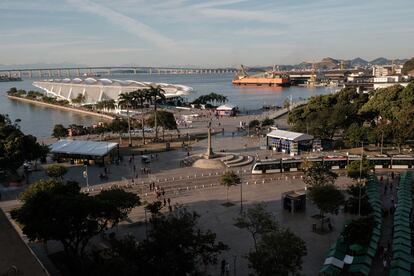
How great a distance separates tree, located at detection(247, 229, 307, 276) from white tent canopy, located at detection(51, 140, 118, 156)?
82.7ft

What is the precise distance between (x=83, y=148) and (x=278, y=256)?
28.3 metres

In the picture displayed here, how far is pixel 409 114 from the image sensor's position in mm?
39219

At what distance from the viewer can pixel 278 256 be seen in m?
13.9

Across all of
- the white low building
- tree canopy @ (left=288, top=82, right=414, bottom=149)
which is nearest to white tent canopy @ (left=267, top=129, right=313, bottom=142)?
tree canopy @ (left=288, top=82, right=414, bottom=149)

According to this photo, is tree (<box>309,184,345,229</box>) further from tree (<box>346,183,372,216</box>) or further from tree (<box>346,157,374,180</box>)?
tree (<box>346,157,374,180</box>)

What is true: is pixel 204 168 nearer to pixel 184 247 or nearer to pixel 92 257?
pixel 92 257

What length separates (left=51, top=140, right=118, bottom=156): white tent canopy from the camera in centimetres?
3709

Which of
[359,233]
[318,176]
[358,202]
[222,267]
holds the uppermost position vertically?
[318,176]

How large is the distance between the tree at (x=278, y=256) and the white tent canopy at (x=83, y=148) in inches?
992

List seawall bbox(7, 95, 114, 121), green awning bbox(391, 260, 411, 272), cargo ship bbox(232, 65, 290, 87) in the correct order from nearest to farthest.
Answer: green awning bbox(391, 260, 411, 272) < seawall bbox(7, 95, 114, 121) < cargo ship bbox(232, 65, 290, 87)

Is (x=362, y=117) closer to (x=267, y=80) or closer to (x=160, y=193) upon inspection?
(x=160, y=193)

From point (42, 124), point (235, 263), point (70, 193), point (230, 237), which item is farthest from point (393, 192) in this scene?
point (42, 124)

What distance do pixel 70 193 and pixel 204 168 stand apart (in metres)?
17.6

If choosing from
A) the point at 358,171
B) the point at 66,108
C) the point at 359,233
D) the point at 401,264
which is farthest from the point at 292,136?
the point at 66,108
